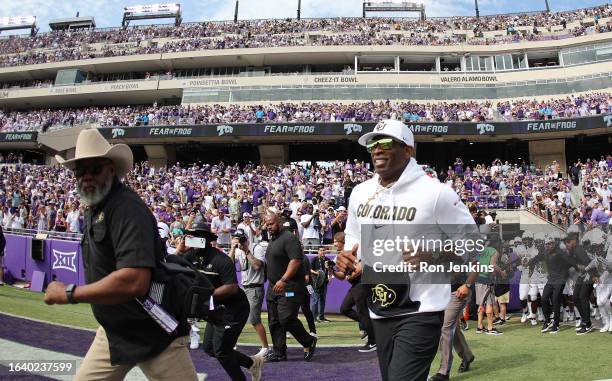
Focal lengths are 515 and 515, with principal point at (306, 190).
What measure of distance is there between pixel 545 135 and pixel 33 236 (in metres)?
29.4

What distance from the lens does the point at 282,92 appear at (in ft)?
130

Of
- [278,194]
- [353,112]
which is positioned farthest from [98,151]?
[353,112]

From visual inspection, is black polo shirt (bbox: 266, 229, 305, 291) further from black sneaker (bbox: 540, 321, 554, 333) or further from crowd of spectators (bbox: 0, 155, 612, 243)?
crowd of spectators (bbox: 0, 155, 612, 243)

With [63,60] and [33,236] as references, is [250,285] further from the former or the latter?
[63,60]

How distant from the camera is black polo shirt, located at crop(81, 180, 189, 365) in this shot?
2652 millimetres

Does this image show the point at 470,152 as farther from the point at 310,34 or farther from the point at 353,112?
the point at 310,34

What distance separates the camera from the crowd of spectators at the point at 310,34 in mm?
43834

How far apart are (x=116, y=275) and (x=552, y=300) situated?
896 cm

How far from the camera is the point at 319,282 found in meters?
11.2

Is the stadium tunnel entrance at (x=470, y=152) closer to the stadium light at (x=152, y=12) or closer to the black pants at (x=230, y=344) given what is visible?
the black pants at (x=230, y=344)

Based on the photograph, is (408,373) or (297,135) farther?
(297,135)

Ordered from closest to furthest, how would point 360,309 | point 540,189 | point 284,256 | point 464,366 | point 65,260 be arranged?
point 464,366
point 284,256
point 360,309
point 65,260
point 540,189

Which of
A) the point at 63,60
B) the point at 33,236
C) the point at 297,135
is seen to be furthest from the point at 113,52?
the point at 33,236

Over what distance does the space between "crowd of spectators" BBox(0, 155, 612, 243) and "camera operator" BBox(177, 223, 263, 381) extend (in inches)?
305
